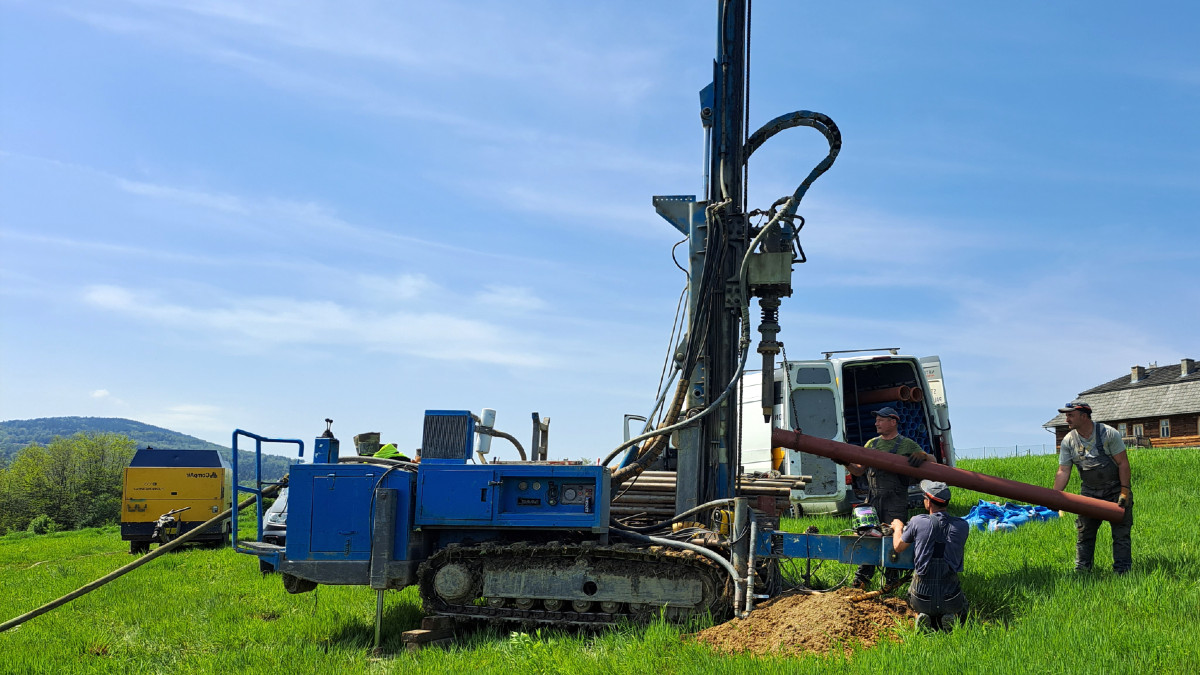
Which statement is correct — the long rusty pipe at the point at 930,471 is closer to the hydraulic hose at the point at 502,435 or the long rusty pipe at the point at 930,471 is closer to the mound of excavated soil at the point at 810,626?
the mound of excavated soil at the point at 810,626

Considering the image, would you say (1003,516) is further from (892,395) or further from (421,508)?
(421,508)

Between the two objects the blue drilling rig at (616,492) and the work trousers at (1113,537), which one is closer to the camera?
the blue drilling rig at (616,492)

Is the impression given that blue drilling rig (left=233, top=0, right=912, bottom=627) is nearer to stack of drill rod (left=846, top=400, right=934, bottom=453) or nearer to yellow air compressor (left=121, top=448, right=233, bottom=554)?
stack of drill rod (left=846, top=400, right=934, bottom=453)

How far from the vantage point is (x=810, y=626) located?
21.2ft

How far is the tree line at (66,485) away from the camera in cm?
4806

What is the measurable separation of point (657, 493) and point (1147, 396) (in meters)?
47.2

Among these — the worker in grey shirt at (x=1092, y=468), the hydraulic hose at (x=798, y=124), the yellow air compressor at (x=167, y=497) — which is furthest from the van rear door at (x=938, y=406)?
the yellow air compressor at (x=167, y=497)

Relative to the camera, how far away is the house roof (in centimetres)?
4438

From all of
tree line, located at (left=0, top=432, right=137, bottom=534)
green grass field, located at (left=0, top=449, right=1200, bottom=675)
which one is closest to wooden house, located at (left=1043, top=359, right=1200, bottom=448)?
green grass field, located at (left=0, top=449, right=1200, bottom=675)

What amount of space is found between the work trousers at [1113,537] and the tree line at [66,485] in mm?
44843

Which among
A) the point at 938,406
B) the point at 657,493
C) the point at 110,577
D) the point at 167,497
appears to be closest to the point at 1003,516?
the point at 938,406

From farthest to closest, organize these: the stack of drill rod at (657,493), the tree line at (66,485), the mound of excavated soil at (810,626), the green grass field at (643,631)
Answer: the tree line at (66,485)
the stack of drill rod at (657,493)
the mound of excavated soil at (810,626)
the green grass field at (643,631)

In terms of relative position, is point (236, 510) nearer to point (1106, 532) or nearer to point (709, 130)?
point (709, 130)

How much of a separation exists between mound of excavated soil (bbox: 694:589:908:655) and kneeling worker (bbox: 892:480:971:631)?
0.82 ft
